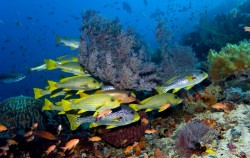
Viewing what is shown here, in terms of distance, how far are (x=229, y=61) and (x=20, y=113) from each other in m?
6.81

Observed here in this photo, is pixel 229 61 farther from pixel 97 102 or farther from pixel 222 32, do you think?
pixel 222 32

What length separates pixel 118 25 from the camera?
29.8 ft

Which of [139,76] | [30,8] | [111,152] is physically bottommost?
[111,152]

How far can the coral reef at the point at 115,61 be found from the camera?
598cm

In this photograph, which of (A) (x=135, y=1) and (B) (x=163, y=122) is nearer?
(B) (x=163, y=122)

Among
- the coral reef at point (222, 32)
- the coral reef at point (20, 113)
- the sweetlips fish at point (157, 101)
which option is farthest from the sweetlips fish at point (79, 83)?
the coral reef at point (222, 32)

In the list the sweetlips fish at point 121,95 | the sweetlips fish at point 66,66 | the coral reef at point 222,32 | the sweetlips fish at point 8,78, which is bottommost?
the sweetlips fish at point 121,95

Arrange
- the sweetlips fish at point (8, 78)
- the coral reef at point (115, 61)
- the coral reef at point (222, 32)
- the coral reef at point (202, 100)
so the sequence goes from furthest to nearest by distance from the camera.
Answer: the coral reef at point (222, 32) → the sweetlips fish at point (8, 78) → the coral reef at point (202, 100) → the coral reef at point (115, 61)

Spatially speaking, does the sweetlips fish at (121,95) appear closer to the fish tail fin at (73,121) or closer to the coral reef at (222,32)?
the fish tail fin at (73,121)

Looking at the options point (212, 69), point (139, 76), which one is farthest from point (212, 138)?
point (212, 69)

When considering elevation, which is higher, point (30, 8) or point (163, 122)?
point (30, 8)

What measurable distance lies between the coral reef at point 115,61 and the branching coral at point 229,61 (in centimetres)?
200

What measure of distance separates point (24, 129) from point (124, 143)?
12.5 ft

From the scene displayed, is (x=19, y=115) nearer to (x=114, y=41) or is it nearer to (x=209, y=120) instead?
(x=114, y=41)
